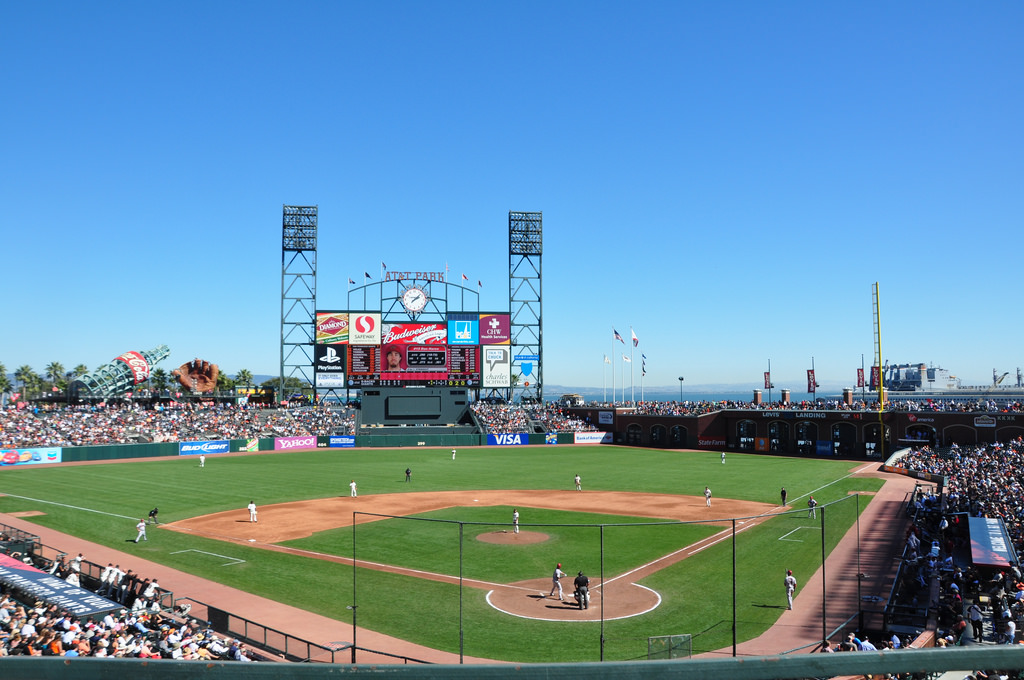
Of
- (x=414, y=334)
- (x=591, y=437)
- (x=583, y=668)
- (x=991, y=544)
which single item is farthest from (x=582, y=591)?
(x=414, y=334)

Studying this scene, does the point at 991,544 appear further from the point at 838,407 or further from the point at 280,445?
the point at 280,445

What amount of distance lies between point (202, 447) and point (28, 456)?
15442 mm

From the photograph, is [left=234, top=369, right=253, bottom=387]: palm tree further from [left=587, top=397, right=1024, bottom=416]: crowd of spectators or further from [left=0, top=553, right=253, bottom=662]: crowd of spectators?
[left=0, top=553, right=253, bottom=662]: crowd of spectators

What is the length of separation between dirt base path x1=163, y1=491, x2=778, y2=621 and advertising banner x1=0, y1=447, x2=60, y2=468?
33.0 metres

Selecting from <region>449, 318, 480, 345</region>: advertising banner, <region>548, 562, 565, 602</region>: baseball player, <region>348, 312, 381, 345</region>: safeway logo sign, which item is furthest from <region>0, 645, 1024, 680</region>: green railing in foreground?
<region>449, 318, 480, 345</region>: advertising banner

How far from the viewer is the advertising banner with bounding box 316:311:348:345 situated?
3452 inches

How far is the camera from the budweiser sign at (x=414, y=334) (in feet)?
286

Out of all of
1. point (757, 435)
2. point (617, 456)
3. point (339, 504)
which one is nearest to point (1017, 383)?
point (757, 435)

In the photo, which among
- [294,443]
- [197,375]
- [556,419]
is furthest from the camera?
→ [197,375]

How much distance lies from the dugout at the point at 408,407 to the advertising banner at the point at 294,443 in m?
6.70

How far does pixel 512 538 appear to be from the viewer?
109 feet

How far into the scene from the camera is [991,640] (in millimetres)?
16922

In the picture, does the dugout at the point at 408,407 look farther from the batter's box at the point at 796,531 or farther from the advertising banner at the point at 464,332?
the batter's box at the point at 796,531

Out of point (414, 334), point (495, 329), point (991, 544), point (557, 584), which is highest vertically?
point (495, 329)
